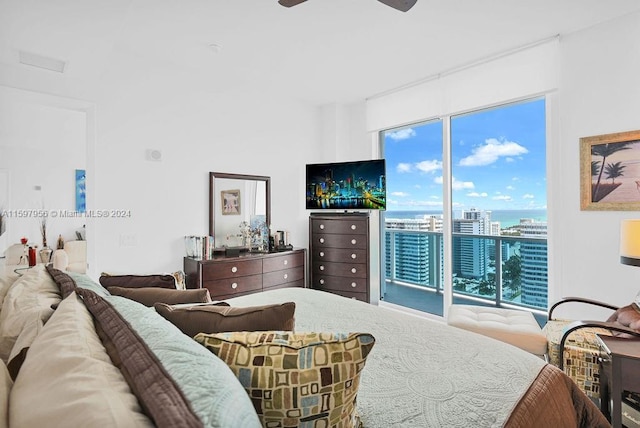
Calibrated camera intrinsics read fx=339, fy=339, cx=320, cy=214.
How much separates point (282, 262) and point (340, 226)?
84cm

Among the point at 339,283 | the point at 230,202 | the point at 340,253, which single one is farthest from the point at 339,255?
the point at 230,202

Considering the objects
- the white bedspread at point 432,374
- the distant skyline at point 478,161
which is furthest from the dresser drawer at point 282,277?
the white bedspread at point 432,374

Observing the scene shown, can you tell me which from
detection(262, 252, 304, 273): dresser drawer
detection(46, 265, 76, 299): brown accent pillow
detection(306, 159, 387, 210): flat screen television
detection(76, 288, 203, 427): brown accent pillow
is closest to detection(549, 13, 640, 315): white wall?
detection(306, 159, 387, 210): flat screen television

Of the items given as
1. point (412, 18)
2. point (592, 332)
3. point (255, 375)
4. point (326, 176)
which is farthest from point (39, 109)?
point (592, 332)

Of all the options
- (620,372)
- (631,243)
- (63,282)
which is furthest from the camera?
(631,243)

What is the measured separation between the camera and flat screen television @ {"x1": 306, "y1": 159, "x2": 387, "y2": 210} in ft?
13.2

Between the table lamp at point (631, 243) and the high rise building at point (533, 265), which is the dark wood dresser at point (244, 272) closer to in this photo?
the high rise building at point (533, 265)

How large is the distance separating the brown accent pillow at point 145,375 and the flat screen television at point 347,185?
3377 mm

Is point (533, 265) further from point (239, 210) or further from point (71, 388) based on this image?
point (71, 388)

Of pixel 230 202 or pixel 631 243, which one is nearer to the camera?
pixel 631 243

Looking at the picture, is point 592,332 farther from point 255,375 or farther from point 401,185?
point 401,185

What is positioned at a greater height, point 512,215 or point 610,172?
point 610,172

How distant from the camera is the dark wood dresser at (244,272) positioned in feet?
10.8

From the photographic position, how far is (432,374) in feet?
3.95
